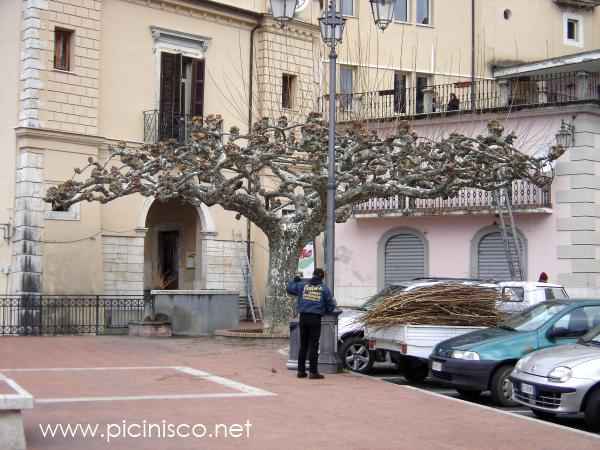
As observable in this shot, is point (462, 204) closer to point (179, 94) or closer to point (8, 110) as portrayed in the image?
point (179, 94)

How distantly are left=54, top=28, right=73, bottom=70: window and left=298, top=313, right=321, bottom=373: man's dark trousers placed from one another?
575 inches

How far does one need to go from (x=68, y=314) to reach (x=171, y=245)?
21.3 feet

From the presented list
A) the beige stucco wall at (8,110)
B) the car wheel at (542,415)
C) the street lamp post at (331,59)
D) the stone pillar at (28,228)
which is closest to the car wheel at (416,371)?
the street lamp post at (331,59)

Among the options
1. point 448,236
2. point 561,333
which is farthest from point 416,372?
point 448,236

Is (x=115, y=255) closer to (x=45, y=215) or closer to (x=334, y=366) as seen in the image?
(x=45, y=215)

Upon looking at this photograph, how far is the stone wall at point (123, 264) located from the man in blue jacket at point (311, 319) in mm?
13819

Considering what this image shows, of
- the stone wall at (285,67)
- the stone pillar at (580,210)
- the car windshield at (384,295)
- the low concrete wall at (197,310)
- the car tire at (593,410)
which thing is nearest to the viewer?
the car tire at (593,410)

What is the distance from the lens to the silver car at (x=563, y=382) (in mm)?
12281

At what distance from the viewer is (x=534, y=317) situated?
50.7 ft

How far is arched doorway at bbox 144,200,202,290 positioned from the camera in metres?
33.0

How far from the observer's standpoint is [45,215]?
1091 inches

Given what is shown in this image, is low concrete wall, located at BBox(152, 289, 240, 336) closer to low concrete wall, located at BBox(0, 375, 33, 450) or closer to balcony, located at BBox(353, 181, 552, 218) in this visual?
balcony, located at BBox(353, 181, 552, 218)

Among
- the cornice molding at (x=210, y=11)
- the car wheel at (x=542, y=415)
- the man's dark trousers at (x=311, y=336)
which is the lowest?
the car wheel at (x=542, y=415)

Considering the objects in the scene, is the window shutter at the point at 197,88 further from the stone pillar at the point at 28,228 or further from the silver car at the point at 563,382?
the silver car at the point at 563,382
